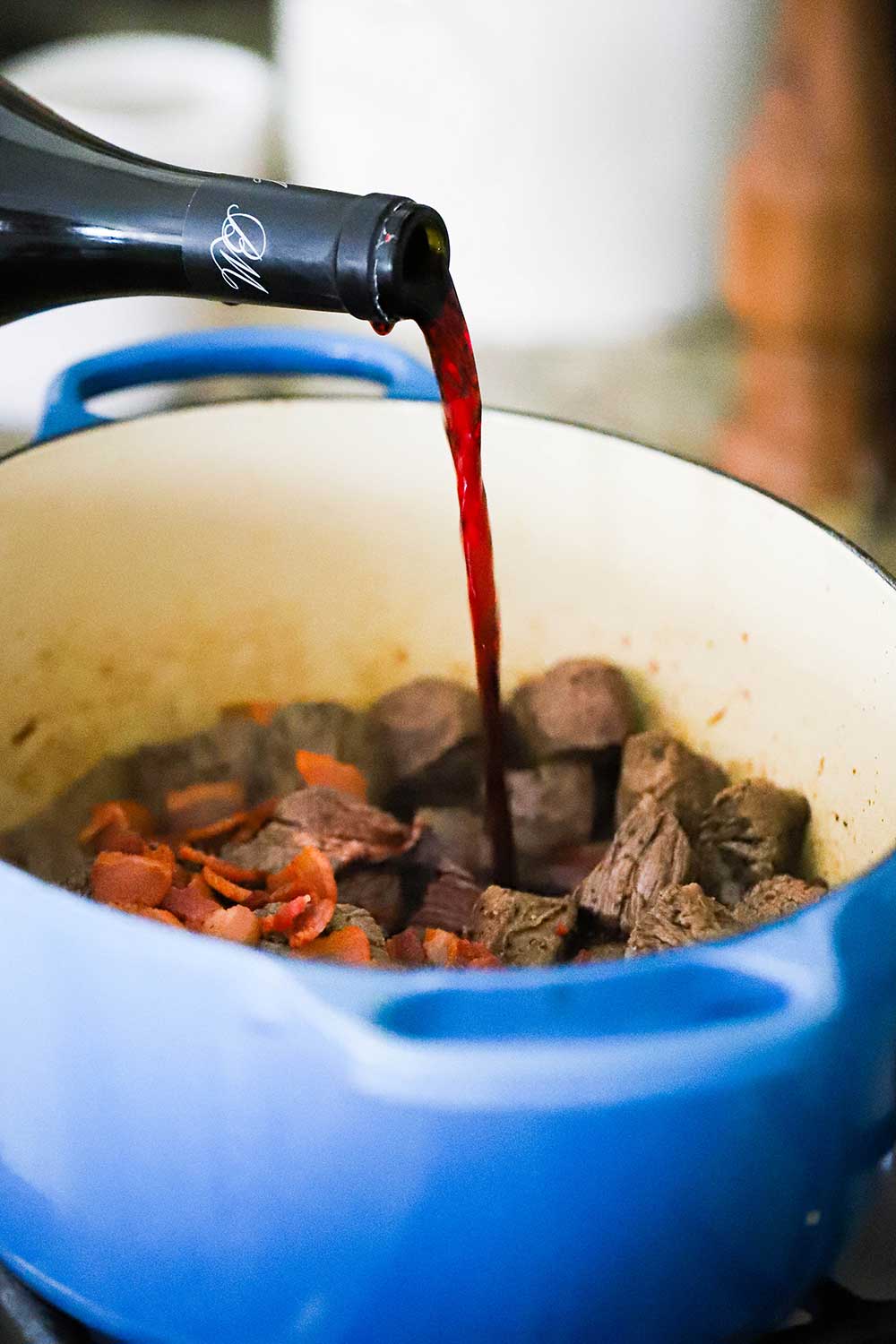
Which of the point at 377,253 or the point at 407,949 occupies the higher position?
the point at 377,253

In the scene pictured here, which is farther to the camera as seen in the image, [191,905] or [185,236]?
[191,905]

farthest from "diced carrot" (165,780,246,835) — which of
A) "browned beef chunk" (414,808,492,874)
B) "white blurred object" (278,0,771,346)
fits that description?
"white blurred object" (278,0,771,346)

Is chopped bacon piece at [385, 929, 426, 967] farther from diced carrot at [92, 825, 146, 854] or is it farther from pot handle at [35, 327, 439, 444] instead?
pot handle at [35, 327, 439, 444]

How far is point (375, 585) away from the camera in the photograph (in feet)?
2.94

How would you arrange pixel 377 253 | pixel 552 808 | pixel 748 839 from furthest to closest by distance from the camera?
pixel 552 808 < pixel 748 839 < pixel 377 253

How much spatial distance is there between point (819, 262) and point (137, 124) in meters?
0.74

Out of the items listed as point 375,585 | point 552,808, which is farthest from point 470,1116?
point 375,585

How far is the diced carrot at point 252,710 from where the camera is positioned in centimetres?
91

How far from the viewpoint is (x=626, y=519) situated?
31.5 inches

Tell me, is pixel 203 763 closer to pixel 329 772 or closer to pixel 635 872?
pixel 329 772

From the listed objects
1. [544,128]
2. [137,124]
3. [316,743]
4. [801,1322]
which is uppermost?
[544,128]

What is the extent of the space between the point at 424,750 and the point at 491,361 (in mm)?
926

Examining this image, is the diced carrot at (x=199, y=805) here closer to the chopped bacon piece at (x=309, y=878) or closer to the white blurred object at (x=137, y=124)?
the chopped bacon piece at (x=309, y=878)

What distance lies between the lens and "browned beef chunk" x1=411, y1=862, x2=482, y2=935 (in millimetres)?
729
